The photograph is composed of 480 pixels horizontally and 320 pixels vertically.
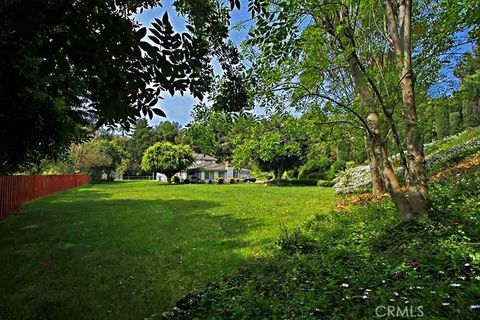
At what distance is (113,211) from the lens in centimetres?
1270

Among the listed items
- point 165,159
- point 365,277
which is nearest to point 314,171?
point 165,159

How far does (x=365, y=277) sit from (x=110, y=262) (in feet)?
15.3

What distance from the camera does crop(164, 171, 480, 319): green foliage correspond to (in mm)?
2711

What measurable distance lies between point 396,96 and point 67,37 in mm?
5258

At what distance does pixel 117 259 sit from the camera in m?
5.90

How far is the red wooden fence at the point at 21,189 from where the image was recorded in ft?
36.9

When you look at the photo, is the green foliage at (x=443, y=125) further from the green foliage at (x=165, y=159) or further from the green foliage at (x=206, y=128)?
the green foliage at (x=165, y=159)

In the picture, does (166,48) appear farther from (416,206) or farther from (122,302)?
(416,206)

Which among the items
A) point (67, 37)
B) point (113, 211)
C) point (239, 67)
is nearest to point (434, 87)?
point (239, 67)

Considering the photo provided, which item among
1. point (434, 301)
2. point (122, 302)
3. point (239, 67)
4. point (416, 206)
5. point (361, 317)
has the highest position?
point (239, 67)

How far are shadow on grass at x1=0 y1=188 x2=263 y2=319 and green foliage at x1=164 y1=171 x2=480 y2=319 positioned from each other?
83 cm

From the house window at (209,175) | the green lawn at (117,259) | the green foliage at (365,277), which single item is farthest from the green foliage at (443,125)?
the house window at (209,175)

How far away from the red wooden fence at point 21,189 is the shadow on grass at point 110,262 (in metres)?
1.70

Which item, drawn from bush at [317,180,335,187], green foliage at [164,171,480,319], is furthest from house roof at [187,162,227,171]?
green foliage at [164,171,480,319]
